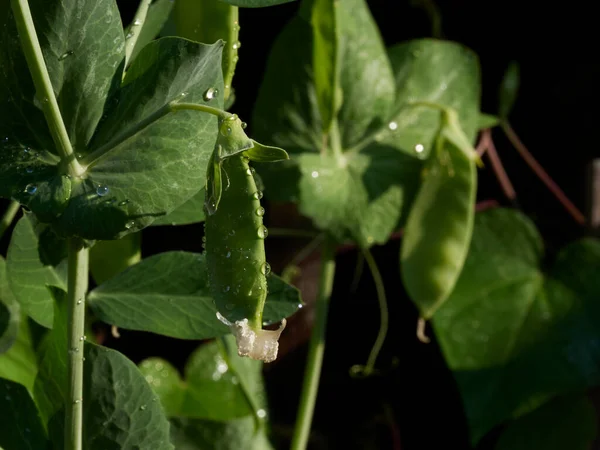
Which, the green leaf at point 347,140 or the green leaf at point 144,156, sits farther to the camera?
the green leaf at point 347,140

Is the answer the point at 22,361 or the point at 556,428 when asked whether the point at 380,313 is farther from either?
the point at 22,361

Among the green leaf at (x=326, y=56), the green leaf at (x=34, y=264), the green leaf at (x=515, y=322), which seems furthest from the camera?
the green leaf at (x=515, y=322)

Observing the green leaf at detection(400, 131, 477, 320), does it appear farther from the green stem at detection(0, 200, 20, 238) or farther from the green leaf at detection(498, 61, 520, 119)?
the green stem at detection(0, 200, 20, 238)

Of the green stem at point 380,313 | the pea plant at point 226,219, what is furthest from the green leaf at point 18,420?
the green stem at point 380,313

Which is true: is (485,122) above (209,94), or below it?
below

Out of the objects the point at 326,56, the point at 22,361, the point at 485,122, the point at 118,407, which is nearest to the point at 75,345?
the point at 118,407

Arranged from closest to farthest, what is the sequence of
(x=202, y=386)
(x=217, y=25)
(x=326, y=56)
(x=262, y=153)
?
(x=262, y=153)
(x=217, y=25)
(x=326, y=56)
(x=202, y=386)

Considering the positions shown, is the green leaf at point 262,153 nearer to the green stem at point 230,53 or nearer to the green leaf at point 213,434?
the green stem at point 230,53

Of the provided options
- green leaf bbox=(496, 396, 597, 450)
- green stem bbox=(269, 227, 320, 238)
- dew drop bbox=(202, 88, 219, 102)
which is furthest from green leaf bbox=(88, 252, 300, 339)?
green leaf bbox=(496, 396, 597, 450)
